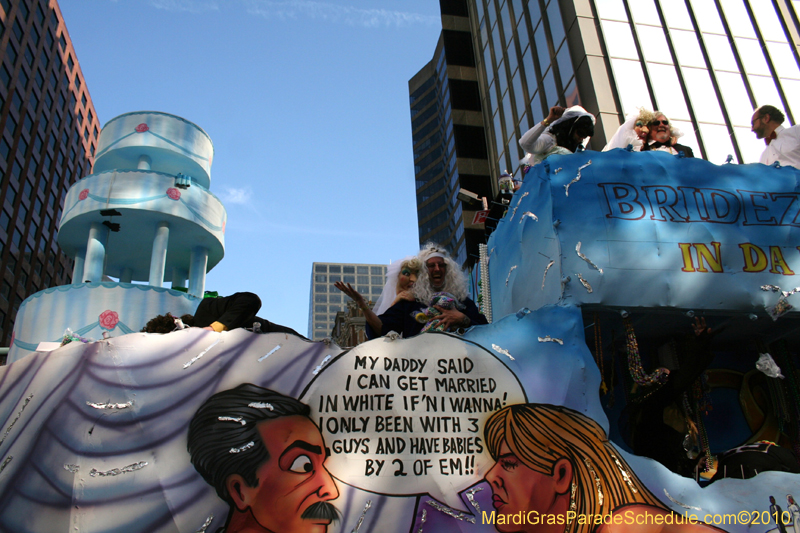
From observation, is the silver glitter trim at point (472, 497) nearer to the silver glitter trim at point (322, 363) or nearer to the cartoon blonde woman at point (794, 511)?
the silver glitter trim at point (322, 363)

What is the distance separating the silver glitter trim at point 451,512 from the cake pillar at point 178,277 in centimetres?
1683

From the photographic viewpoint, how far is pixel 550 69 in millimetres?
16281

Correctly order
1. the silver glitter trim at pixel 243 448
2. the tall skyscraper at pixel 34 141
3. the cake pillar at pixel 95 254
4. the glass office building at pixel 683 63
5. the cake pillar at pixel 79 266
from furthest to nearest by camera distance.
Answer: the tall skyscraper at pixel 34 141 < the cake pillar at pixel 79 266 < the cake pillar at pixel 95 254 < the glass office building at pixel 683 63 < the silver glitter trim at pixel 243 448

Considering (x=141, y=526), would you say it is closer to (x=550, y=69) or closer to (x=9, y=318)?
(x=550, y=69)

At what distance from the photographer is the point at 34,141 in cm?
5134

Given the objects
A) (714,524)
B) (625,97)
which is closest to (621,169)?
(714,524)

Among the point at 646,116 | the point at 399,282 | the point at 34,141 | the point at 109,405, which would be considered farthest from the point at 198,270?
the point at 34,141

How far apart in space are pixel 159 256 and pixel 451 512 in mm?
14004

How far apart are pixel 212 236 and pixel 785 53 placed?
17128 mm

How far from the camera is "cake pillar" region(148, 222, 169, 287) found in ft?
50.4

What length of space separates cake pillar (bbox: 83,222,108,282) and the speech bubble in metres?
14.1

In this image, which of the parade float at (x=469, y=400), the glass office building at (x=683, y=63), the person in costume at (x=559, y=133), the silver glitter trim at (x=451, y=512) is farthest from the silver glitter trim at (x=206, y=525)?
the glass office building at (x=683, y=63)

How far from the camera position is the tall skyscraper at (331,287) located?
124m

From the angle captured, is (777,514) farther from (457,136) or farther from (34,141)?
(34,141)
